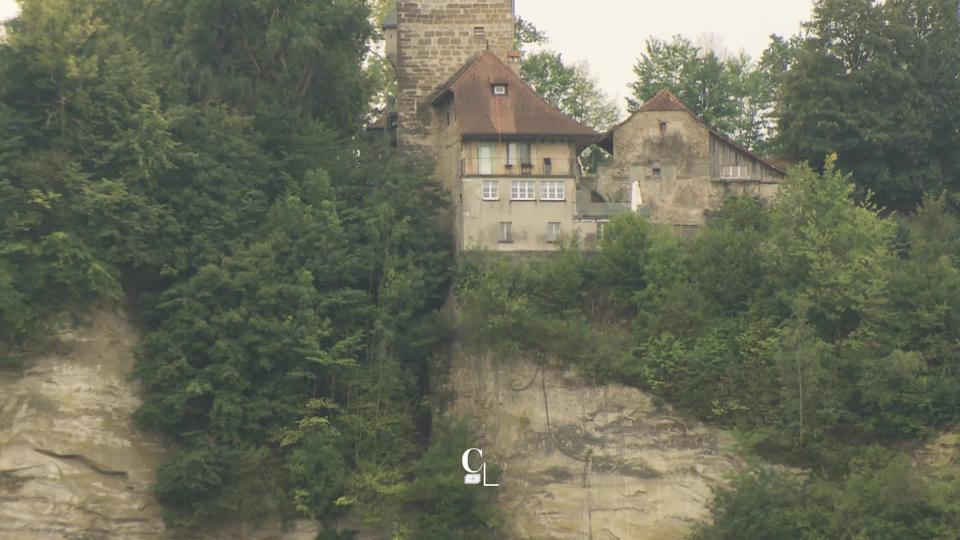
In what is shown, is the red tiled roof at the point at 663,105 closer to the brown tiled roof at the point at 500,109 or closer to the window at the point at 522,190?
the brown tiled roof at the point at 500,109

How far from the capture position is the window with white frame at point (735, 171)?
212ft

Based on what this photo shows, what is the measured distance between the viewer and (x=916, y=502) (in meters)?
53.8

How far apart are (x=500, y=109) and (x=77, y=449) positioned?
15.2 m

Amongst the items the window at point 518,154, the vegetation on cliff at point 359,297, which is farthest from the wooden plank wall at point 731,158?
the window at point 518,154

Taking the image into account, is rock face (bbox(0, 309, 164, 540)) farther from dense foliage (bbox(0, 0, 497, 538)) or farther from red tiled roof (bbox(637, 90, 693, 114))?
red tiled roof (bbox(637, 90, 693, 114))

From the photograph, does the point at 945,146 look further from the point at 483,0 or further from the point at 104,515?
the point at 104,515

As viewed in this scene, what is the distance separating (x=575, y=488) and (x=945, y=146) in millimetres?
16808

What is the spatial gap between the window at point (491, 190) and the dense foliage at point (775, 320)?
213cm

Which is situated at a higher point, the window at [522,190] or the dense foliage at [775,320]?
the window at [522,190]

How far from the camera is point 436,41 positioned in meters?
66.6

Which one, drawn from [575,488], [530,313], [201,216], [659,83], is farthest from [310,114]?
[659,83]

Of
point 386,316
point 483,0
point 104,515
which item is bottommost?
point 104,515

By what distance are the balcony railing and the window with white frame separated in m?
4.75

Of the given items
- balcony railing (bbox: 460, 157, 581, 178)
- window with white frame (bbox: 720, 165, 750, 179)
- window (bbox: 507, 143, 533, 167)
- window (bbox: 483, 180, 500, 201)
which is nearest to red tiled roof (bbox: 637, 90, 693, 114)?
window with white frame (bbox: 720, 165, 750, 179)
